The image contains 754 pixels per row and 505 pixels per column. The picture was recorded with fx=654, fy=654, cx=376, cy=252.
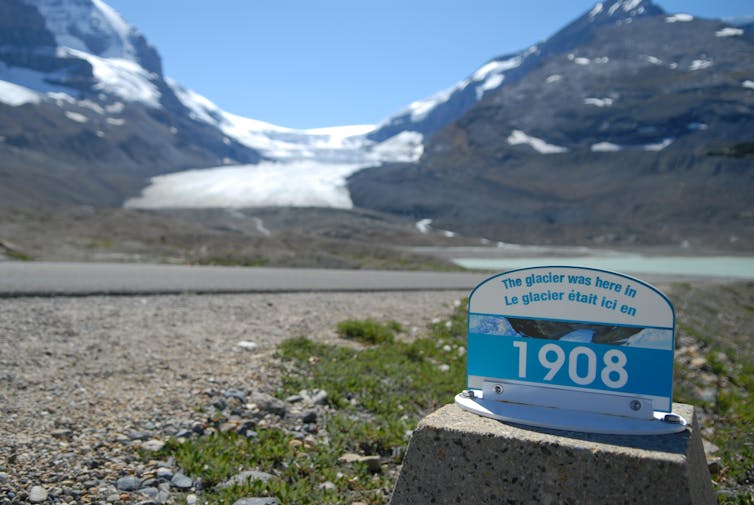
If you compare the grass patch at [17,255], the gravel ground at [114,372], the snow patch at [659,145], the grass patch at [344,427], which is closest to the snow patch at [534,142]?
the snow patch at [659,145]

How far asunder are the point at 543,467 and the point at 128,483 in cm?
237

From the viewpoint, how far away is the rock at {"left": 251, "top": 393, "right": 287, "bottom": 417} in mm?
4949

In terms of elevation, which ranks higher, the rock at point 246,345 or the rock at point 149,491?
the rock at point 246,345

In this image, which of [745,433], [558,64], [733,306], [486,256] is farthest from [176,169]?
[745,433]

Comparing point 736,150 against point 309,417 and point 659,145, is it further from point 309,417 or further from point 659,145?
point 309,417

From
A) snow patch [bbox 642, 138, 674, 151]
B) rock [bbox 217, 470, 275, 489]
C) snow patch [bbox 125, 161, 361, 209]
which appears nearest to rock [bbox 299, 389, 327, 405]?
rock [bbox 217, 470, 275, 489]

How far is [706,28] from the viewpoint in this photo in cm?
11644

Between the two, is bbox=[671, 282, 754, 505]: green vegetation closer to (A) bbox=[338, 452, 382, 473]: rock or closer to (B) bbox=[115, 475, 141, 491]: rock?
(A) bbox=[338, 452, 382, 473]: rock

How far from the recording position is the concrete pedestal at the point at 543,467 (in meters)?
2.44

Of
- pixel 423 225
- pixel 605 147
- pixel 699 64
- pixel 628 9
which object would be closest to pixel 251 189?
pixel 423 225

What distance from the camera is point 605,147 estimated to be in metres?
88.5

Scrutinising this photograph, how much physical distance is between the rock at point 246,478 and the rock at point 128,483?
451 mm

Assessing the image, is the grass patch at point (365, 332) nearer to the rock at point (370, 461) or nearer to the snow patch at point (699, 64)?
the rock at point (370, 461)

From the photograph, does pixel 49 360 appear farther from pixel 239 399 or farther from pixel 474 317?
pixel 474 317
